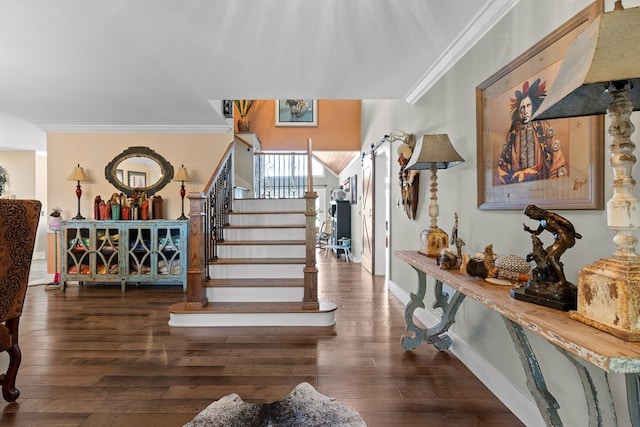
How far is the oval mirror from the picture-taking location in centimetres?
504

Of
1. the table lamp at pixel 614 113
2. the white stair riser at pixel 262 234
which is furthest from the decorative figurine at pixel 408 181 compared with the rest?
the table lamp at pixel 614 113

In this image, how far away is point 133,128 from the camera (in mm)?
5004

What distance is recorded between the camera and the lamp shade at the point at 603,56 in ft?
2.52

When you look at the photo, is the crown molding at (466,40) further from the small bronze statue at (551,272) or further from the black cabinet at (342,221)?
the black cabinet at (342,221)

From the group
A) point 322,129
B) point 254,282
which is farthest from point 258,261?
point 322,129

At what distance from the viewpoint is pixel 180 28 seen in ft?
7.59

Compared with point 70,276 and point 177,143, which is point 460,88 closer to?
point 177,143

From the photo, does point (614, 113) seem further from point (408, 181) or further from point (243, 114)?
point (243, 114)

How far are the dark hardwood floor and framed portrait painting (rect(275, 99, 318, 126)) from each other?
4.61 meters

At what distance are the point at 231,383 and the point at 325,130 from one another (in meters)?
5.68

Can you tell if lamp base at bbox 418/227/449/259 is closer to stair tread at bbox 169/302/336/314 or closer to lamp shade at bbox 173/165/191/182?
stair tread at bbox 169/302/336/314

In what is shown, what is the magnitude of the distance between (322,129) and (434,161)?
16.4ft

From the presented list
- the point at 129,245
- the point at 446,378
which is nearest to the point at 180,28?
the point at 446,378

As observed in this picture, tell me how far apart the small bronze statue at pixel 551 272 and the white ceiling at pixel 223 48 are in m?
1.41
